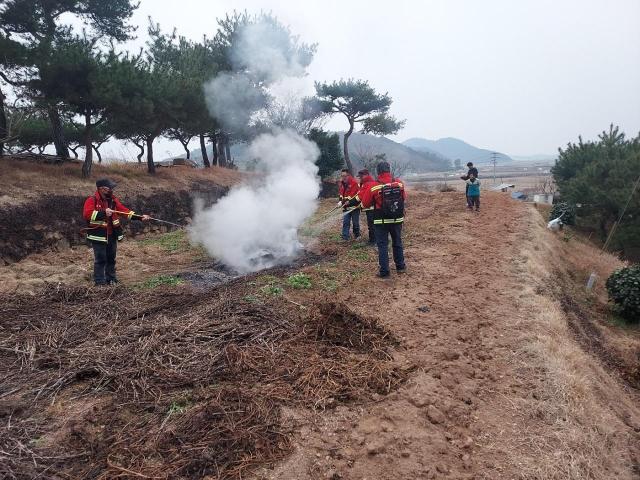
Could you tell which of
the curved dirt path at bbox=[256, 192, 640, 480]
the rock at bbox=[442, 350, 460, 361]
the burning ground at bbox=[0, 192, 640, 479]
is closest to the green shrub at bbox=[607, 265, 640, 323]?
the burning ground at bbox=[0, 192, 640, 479]

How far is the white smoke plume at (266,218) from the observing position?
29.9 ft

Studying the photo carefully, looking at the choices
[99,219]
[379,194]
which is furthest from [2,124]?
[379,194]

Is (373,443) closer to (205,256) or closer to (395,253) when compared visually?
(395,253)

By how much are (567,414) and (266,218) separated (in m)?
8.00

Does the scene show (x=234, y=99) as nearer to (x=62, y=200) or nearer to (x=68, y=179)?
(x=68, y=179)

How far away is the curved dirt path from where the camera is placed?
2.98m

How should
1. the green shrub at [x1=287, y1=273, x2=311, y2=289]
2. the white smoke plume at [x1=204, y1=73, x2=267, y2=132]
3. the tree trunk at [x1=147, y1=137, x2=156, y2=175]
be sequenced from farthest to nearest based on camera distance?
the tree trunk at [x1=147, y1=137, x2=156, y2=175] < the white smoke plume at [x1=204, y1=73, x2=267, y2=132] < the green shrub at [x1=287, y1=273, x2=311, y2=289]

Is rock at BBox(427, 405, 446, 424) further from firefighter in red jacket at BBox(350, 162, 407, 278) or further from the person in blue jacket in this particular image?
the person in blue jacket

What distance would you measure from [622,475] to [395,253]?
4.59 m

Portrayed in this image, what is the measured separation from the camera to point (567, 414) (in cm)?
368

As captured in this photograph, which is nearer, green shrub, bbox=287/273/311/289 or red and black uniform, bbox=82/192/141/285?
green shrub, bbox=287/273/311/289

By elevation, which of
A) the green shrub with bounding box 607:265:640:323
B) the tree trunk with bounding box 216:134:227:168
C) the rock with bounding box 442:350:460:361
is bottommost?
the green shrub with bounding box 607:265:640:323

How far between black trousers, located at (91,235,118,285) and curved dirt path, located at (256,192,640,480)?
15.2ft

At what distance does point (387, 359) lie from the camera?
4270mm
